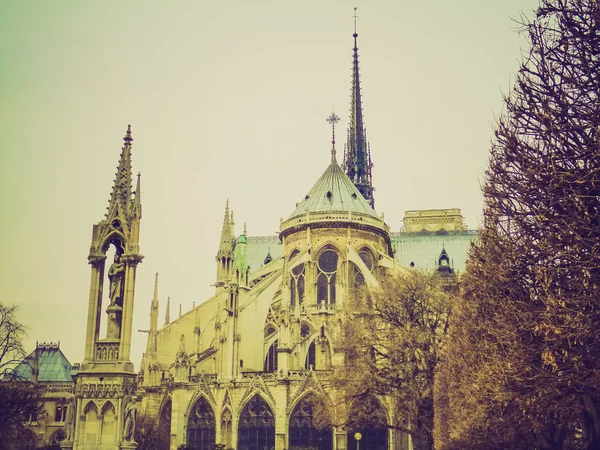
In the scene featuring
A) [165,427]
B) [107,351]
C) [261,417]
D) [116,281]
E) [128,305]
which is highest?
[116,281]

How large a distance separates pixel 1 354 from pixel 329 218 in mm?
38269

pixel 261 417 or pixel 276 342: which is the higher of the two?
pixel 276 342

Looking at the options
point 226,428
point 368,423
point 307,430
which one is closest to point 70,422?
point 368,423

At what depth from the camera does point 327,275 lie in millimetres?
67812

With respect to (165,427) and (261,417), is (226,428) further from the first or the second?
(165,427)

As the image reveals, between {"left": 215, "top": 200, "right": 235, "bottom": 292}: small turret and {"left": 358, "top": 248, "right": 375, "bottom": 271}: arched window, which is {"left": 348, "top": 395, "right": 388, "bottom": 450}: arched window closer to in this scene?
{"left": 358, "top": 248, "right": 375, "bottom": 271}: arched window

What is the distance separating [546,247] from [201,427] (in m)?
41.9

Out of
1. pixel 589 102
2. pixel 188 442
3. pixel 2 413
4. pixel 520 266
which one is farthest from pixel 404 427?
pixel 589 102

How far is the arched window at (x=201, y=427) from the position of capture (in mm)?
56500

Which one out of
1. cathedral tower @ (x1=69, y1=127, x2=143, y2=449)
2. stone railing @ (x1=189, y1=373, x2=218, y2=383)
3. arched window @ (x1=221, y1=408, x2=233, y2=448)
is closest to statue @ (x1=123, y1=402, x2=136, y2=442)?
cathedral tower @ (x1=69, y1=127, x2=143, y2=449)

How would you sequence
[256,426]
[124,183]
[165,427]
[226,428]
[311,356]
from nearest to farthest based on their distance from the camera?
[124,183], [256,426], [226,428], [165,427], [311,356]

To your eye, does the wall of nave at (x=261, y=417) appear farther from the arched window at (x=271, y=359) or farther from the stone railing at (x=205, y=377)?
the arched window at (x=271, y=359)

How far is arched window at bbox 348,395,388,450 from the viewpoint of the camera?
44.1 m

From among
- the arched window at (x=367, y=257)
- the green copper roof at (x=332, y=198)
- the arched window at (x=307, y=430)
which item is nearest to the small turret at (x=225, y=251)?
the green copper roof at (x=332, y=198)
